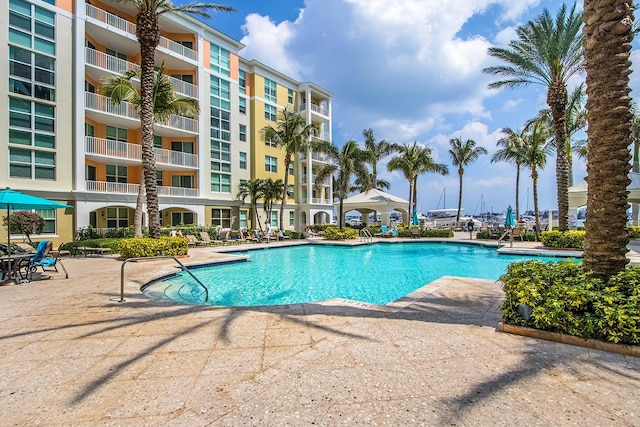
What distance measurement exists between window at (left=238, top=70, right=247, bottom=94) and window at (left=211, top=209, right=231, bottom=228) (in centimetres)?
1115

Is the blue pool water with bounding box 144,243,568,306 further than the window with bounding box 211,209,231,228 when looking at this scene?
No

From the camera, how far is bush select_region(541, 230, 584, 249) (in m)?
15.0

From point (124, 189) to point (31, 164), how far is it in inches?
179

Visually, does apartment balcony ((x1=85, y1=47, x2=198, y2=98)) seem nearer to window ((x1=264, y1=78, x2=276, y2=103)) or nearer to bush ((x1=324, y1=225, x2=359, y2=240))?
window ((x1=264, y1=78, x2=276, y2=103))

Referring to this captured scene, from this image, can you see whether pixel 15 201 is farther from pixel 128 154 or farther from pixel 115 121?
pixel 115 121

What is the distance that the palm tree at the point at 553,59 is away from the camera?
45.7 ft

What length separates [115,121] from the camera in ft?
67.2

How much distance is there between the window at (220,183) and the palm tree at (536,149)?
74.5 feet

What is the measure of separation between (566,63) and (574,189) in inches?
435

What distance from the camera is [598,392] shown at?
2.79m

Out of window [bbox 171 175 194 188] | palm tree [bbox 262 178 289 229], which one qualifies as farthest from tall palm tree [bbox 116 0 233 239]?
palm tree [bbox 262 178 289 229]

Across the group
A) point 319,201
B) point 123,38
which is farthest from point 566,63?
point 123,38

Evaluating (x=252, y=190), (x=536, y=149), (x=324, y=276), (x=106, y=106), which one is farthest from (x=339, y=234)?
(x=106, y=106)

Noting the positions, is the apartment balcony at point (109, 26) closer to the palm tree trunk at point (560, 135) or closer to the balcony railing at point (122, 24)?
the balcony railing at point (122, 24)
